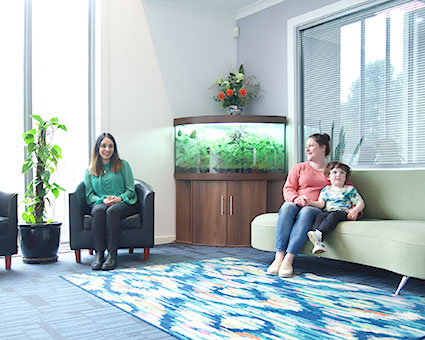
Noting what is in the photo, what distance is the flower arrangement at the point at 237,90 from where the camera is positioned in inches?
215

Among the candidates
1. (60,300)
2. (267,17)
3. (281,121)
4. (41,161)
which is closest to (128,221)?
(41,161)

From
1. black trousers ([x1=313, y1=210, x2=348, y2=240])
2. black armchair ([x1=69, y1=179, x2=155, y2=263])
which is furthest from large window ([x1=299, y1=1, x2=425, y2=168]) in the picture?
black armchair ([x1=69, y1=179, x2=155, y2=263])

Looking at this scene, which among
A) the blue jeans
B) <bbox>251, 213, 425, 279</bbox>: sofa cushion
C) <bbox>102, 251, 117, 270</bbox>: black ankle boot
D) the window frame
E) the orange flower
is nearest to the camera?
<bbox>251, 213, 425, 279</bbox>: sofa cushion

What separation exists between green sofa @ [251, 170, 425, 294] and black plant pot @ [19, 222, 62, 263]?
1690 mm

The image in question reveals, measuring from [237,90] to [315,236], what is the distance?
2563mm

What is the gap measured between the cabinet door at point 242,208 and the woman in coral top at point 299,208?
988 millimetres

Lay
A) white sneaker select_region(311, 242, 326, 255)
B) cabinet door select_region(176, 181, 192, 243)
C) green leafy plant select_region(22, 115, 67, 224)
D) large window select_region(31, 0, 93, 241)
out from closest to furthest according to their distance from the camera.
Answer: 1. white sneaker select_region(311, 242, 326, 255)
2. green leafy plant select_region(22, 115, 67, 224)
3. large window select_region(31, 0, 93, 241)
4. cabinet door select_region(176, 181, 192, 243)

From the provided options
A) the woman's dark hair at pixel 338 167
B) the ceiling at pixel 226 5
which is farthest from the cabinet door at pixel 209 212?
the ceiling at pixel 226 5

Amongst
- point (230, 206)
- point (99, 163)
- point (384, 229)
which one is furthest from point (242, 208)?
point (384, 229)

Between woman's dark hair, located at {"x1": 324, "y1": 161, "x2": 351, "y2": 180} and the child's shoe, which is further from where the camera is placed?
woman's dark hair, located at {"x1": 324, "y1": 161, "x2": 351, "y2": 180}

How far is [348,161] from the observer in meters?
4.62

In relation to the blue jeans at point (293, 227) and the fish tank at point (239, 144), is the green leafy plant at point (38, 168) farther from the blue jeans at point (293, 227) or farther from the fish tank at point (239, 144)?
the blue jeans at point (293, 227)

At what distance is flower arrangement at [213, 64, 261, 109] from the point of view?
215 inches

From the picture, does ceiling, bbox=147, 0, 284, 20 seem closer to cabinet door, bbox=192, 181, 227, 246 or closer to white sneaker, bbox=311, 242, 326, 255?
cabinet door, bbox=192, 181, 227, 246
